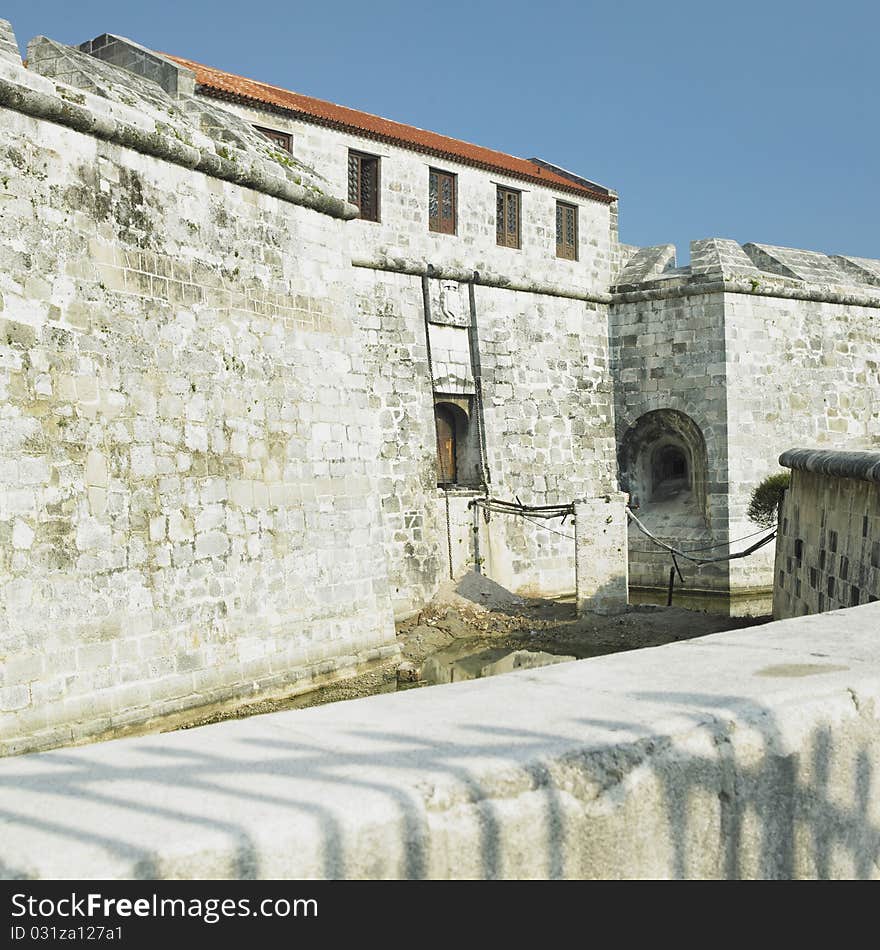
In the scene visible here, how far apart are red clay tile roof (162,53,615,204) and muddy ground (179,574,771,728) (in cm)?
686

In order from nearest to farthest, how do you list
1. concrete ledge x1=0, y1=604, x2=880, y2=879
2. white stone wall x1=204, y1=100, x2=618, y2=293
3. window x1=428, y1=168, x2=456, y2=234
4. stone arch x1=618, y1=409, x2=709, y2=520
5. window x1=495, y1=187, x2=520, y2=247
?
1. concrete ledge x1=0, y1=604, x2=880, y2=879
2. white stone wall x1=204, y1=100, x2=618, y2=293
3. window x1=428, y1=168, x2=456, y2=234
4. window x1=495, y1=187, x2=520, y2=247
5. stone arch x1=618, y1=409, x2=709, y2=520

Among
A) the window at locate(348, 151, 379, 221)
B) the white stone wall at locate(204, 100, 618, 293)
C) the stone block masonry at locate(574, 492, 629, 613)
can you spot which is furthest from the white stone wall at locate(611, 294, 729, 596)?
the window at locate(348, 151, 379, 221)

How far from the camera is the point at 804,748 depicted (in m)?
2.44

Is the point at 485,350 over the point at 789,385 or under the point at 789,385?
over

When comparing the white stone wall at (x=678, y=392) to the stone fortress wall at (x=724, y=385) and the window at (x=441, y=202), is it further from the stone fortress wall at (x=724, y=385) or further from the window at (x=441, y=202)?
the window at (x=441, y=202)

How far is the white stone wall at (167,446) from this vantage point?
7234mm

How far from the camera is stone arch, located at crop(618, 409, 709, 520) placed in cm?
1850

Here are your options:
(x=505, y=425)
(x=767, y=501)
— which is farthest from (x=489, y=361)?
(x=767, y=501)

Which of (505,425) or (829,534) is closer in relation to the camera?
(829,534)

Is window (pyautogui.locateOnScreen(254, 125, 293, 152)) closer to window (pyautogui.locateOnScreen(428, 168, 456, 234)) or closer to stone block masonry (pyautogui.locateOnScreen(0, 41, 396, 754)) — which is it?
window (pyautogui.locateOnScreen(428, 168, 456, 234))

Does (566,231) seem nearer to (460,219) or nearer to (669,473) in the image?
(460,219)

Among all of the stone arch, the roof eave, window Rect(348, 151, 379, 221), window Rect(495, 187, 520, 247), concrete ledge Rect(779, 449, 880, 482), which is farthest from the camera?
the stone arch

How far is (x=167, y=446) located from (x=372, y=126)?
8903 mm

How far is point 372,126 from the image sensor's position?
51.1 feet
